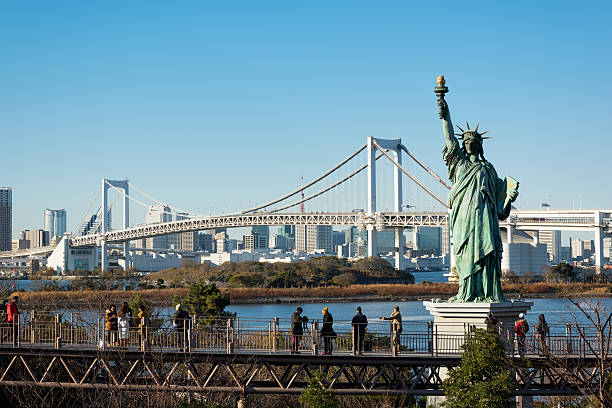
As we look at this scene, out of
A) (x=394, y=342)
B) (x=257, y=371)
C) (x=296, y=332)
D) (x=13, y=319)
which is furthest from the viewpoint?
(x=13, y=319)

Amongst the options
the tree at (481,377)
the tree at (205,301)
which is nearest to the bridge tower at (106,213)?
the tree at (205,301)

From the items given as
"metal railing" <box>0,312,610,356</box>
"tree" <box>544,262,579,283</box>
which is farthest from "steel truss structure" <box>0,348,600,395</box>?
"tree" <box>544,262,579,283</box>

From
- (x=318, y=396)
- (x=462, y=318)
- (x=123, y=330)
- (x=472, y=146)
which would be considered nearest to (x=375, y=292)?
(x=472, y=146)

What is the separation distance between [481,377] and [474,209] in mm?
4136

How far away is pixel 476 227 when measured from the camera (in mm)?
19062

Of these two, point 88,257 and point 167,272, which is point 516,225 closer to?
point 167,272

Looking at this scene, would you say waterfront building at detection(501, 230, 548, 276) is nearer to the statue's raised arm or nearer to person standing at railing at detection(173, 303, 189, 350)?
the statue's raised arm

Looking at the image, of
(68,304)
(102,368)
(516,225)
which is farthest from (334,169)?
(102,368)

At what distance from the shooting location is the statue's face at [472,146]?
1945 centimetres

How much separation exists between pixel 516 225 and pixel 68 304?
139 ft

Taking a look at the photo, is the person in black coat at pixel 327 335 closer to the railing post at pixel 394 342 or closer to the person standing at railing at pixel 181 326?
the railing post at pixel 394 342

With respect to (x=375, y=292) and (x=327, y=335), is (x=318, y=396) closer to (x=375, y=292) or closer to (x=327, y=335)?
(x=327, y=335)

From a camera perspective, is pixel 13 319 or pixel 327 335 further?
pixel 13 319

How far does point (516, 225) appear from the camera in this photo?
87.6 meters
